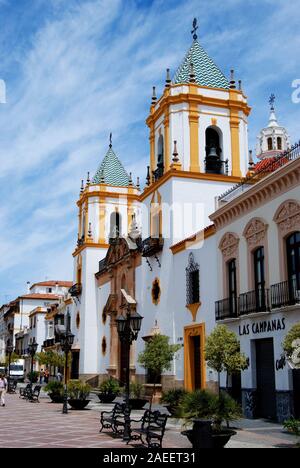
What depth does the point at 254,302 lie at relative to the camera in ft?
63.5

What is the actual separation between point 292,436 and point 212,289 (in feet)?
29.1

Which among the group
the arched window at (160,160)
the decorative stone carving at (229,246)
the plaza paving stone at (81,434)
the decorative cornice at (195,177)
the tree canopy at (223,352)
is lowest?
the plaza paving stone at (81,434)

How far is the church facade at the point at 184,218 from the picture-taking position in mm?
24188

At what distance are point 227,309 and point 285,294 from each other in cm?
395

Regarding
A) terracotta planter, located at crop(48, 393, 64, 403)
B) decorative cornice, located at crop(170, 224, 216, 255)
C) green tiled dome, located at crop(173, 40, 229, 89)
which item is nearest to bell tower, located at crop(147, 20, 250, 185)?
green tiled dome, located at crop(173, 40, 229, 89)

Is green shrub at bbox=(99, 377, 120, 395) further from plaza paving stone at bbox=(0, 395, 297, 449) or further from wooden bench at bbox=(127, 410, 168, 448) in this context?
wooden bench at bbox=(127, 410, 168, 448)

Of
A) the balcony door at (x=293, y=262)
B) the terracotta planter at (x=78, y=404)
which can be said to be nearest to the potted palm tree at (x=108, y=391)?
the terracotta planter at (x=78, y=404)

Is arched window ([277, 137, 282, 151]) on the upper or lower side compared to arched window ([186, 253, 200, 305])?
upper

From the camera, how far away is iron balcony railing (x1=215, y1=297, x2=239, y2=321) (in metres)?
21.0

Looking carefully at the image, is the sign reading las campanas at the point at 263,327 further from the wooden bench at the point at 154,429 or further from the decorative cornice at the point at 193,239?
the wooden bench at the point at 154,429

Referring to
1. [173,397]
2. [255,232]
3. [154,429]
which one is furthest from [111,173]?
[154,429]

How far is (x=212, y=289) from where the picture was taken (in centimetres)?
2291

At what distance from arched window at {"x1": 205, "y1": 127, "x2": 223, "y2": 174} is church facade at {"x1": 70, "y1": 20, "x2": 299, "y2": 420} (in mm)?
48

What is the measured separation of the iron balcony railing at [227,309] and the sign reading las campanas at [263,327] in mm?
772
